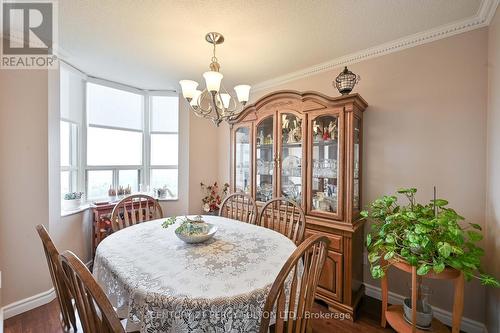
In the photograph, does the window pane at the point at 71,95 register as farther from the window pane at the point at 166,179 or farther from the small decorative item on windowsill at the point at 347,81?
the small decorative item on windowsill at the point at 347,81

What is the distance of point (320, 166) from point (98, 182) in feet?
9.36

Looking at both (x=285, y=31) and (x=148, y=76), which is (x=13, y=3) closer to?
(x=148, y=76)

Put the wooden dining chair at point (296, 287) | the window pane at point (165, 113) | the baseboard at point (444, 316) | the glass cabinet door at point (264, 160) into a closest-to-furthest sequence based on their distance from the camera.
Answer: the wooden dining chair at point (296, 287)
the baseboard at point (444, 316)
the glass cabinet door at point (264, 160)
the window pane at point (165, 113)

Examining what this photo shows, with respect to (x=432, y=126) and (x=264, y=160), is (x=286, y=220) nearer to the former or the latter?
(x=264, y=160)

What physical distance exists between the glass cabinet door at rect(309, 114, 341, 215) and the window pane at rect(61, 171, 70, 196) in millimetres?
2784

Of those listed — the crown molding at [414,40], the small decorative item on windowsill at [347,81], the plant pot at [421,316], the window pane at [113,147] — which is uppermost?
the crown molding at [414,40]

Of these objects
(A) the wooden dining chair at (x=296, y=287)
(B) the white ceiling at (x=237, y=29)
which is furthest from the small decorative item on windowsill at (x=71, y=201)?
(A) the wooden dining chair at (x=296, y=287)

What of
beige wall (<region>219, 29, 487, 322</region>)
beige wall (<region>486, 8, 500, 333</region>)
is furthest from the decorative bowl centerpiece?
beige wall (<region>486, 8, 500, 333</region>)

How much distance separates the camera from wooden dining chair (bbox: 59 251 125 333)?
0.69 meters

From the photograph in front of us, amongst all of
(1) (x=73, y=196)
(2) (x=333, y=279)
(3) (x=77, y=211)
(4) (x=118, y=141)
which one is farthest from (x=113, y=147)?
(2) (x=333, y=279)

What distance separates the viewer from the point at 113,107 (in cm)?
307

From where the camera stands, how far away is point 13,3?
5.08ft

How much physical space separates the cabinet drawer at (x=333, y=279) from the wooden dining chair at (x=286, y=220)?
42 centimetres

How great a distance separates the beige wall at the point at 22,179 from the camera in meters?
1.84
